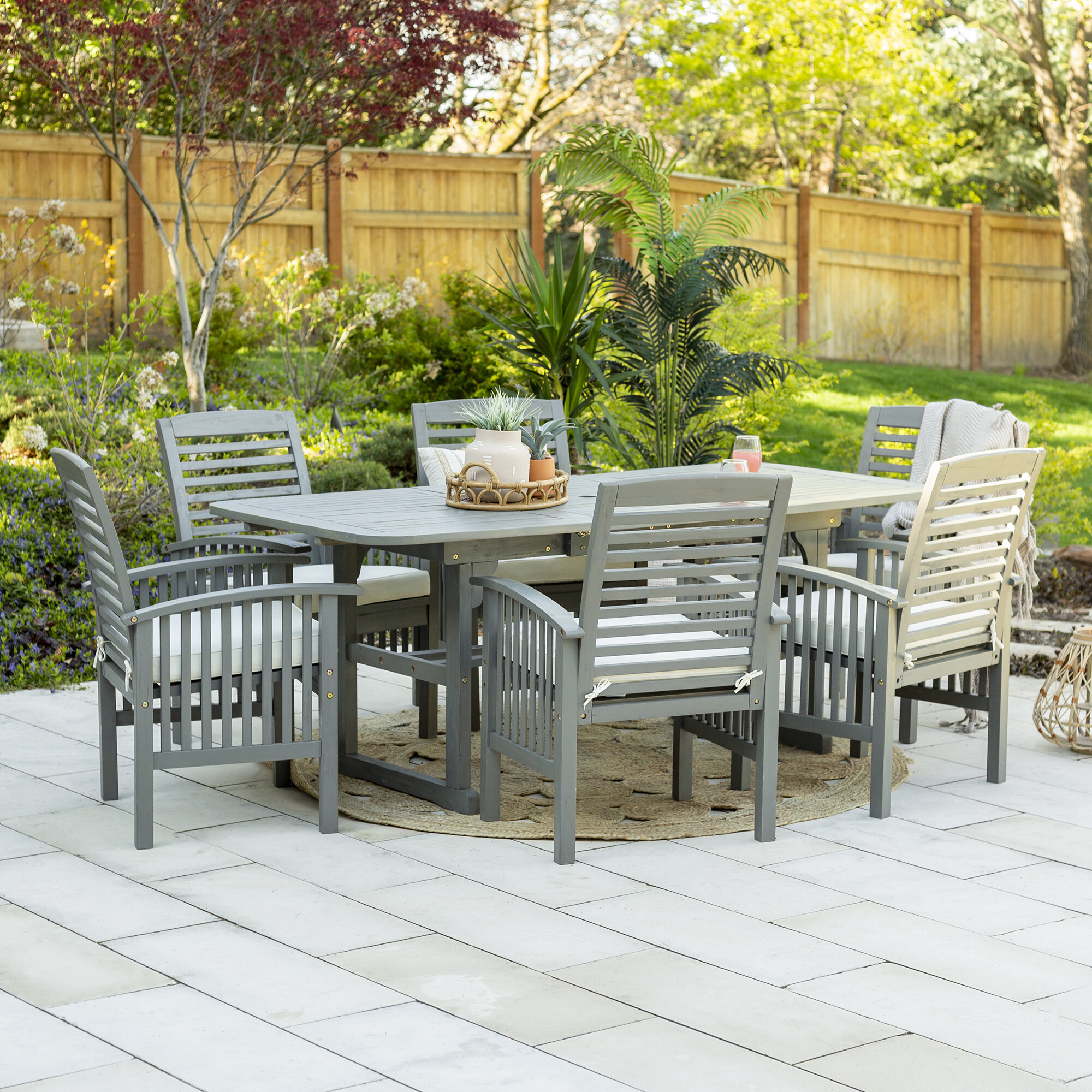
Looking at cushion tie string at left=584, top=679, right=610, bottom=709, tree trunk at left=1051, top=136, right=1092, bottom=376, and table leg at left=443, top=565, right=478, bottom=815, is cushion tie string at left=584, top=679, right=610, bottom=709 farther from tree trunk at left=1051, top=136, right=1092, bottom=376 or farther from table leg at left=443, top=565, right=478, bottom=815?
tree trunk at left=1051, top=136, right=1092, bottom=376

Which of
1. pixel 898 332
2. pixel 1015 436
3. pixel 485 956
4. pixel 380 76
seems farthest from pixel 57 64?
pixel 898 332

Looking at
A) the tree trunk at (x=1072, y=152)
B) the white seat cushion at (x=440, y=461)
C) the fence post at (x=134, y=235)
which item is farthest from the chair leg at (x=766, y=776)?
the tree trunk at (x=1072, y=152)

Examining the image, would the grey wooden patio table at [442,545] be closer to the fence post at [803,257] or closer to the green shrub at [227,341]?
the green shrub at [227,341]

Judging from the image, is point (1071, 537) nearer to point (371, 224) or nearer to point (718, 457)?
point (718, 457)

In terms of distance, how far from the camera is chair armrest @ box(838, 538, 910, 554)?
4.99 meters

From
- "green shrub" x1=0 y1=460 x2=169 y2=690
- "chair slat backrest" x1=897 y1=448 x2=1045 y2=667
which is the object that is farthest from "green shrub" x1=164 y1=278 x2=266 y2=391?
"chair slat backrest" x1=897 y1=448 x2=1045 y2=667

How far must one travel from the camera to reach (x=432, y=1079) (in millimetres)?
2479

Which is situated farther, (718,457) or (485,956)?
(718,457)

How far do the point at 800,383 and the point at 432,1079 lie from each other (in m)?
6.77

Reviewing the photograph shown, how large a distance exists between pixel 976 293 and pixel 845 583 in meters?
12.3

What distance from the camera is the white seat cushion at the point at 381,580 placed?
15.5 ft

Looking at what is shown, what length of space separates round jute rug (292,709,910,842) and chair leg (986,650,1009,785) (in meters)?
0.26

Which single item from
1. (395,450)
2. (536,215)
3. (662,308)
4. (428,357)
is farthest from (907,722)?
(536,215)

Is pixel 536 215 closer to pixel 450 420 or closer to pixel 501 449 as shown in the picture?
pixel 450 420
